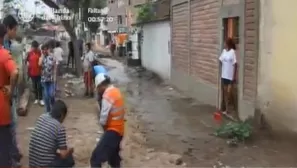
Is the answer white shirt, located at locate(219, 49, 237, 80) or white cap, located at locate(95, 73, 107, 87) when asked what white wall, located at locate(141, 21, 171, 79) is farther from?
white cap, located at locate(95, 73, 107, 87)

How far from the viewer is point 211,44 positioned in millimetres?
13234

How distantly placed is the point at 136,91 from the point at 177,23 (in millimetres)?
2908

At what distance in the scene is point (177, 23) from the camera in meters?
18.5

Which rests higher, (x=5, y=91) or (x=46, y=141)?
(x=5, y=91)

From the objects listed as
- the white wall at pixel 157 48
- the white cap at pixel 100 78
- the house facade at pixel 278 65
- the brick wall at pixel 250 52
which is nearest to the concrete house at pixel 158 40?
the white wall at pixel 157 48

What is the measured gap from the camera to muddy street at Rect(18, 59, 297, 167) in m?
7.77

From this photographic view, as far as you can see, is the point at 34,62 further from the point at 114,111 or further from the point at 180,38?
the point at 180,38

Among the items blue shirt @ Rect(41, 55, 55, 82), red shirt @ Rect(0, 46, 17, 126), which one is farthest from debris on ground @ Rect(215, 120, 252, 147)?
red shirt @ Rect(0, 46, 17, 126)

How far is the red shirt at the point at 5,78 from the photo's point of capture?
517 centimetres

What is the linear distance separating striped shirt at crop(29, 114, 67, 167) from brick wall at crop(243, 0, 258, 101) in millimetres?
5551

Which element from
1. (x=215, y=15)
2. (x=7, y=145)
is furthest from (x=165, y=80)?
(x=7, y=145)

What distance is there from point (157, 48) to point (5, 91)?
1909 cm

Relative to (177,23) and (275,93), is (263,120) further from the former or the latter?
(177,23)

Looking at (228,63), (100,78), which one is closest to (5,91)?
(100,78)
